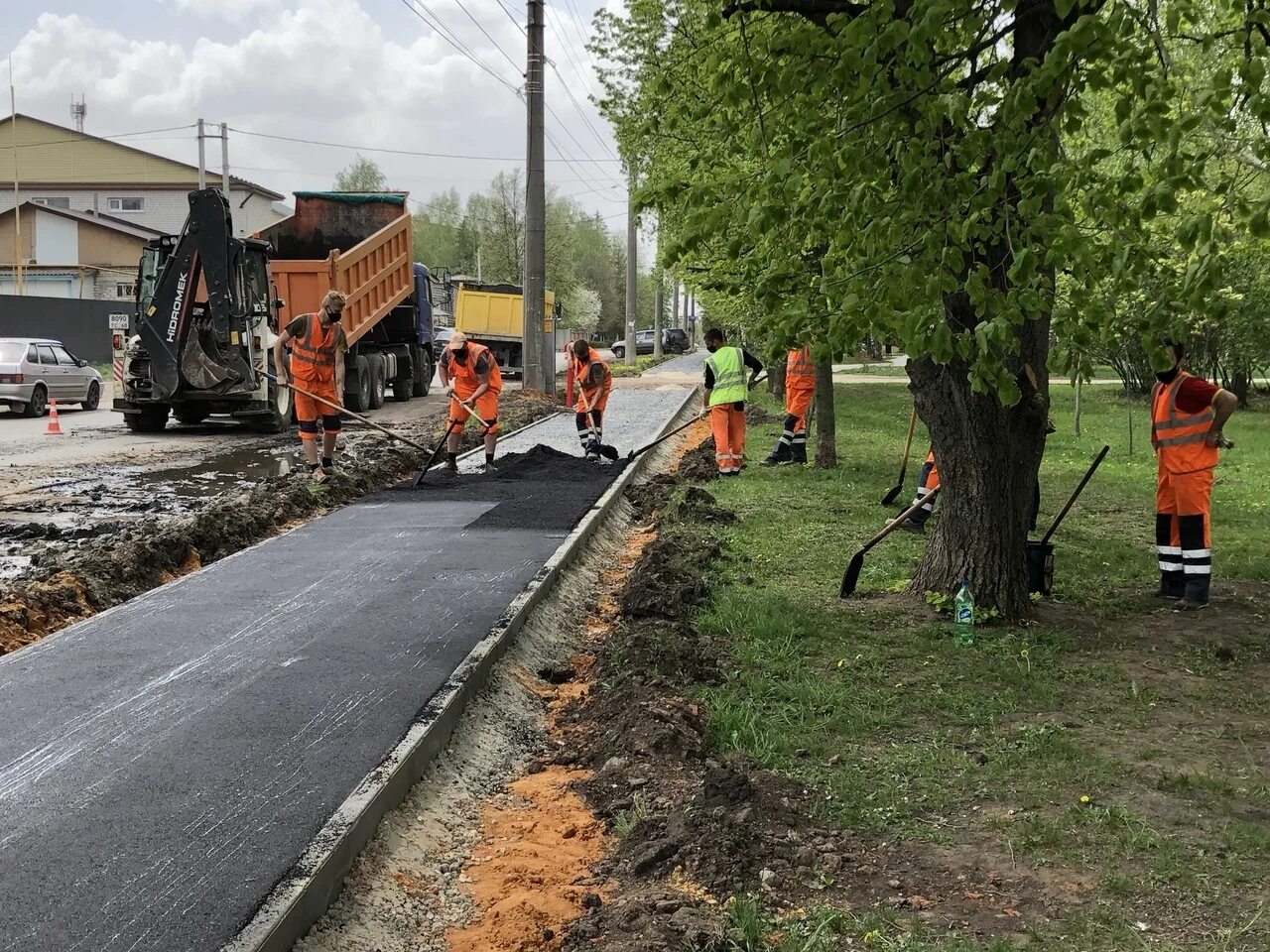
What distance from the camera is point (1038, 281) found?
15.7 ft

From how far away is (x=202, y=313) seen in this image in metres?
16.0

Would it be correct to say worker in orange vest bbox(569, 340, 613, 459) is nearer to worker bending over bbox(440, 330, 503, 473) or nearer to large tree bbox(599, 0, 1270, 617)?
worker bending over bbox(440, 330, 503, 473)

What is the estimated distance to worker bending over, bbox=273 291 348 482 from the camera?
12172 mm

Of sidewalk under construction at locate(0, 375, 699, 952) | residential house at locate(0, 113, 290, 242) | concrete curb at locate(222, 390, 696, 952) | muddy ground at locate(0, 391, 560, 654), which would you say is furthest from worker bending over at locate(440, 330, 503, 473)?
residential house at locate(0, 113, 290, 242)

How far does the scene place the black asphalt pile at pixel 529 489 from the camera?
9828mm

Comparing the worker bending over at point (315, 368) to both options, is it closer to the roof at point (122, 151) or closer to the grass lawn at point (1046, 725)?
the grass lawn at point (1046, 725)

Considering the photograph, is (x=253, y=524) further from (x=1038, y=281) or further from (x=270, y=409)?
(x=270, y=409)

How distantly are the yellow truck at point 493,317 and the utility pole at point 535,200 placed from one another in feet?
38.9

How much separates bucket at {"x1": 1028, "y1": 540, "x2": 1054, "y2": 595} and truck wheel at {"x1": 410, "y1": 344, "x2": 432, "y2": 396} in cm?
1941

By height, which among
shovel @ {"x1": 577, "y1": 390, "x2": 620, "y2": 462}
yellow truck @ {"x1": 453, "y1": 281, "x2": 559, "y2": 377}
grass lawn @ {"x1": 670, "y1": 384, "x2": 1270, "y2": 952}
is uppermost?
yellow truck @ {"x1": 453, "y1": 281, "x2": 559, "y2": 377}

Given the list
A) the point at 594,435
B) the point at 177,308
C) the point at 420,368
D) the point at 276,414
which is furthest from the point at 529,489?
the point at 420,368

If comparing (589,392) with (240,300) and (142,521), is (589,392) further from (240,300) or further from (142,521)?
(142,521)

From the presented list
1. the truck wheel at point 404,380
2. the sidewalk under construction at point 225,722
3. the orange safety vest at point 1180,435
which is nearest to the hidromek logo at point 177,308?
the sidewalk under construction at point 225,722

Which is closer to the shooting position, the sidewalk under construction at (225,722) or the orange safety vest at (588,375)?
the sidewalk under construction at (225,722)
